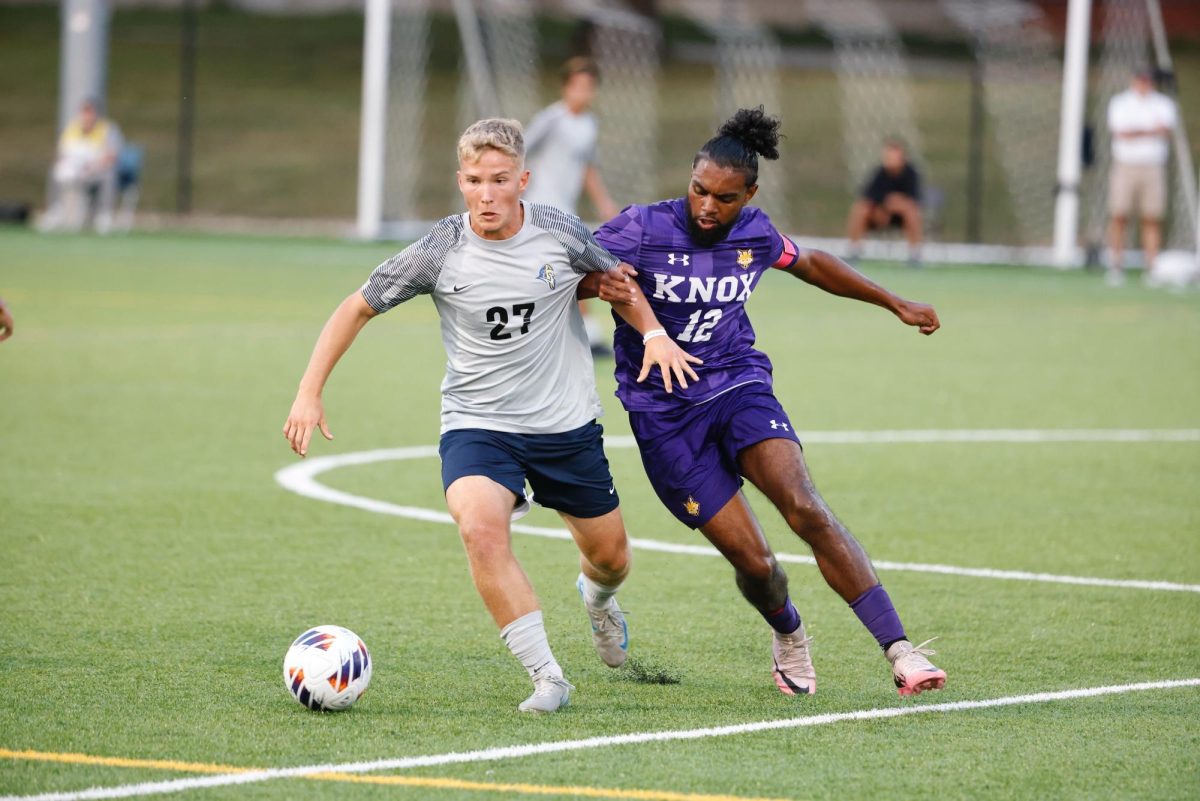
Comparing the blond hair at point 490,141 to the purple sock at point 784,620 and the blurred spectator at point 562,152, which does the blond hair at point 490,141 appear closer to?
the purple sock at point 784,620

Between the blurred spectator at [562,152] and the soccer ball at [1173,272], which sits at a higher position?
the blurred spectator at [562,152]

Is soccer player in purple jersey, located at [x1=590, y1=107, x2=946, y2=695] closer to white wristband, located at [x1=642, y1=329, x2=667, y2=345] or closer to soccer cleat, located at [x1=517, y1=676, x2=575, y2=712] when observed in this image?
white wristband, located at [x1=642, y1=329, x2=667, y2=345]

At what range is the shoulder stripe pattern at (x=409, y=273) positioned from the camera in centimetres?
590

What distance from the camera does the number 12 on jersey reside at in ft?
20.8

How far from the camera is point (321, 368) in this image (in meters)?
5.85

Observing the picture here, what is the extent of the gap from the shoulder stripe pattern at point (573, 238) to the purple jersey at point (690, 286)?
0.63 feet

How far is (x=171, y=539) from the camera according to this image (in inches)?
324

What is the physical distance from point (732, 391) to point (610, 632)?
90cm

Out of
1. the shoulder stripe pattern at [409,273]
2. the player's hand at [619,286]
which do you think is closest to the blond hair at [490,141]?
the shoulder stripe pattern at [409,273]

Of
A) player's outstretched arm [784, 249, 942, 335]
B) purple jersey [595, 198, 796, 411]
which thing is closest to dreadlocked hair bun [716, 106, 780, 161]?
purple jersey [595, 198, 796, 411]

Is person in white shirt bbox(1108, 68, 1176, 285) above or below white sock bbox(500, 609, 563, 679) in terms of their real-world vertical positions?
above

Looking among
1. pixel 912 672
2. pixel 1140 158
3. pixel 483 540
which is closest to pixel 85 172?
pixel 1140 158

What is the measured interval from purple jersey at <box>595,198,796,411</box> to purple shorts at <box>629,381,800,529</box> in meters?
0.05

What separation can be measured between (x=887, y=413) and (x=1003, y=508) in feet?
11.1
